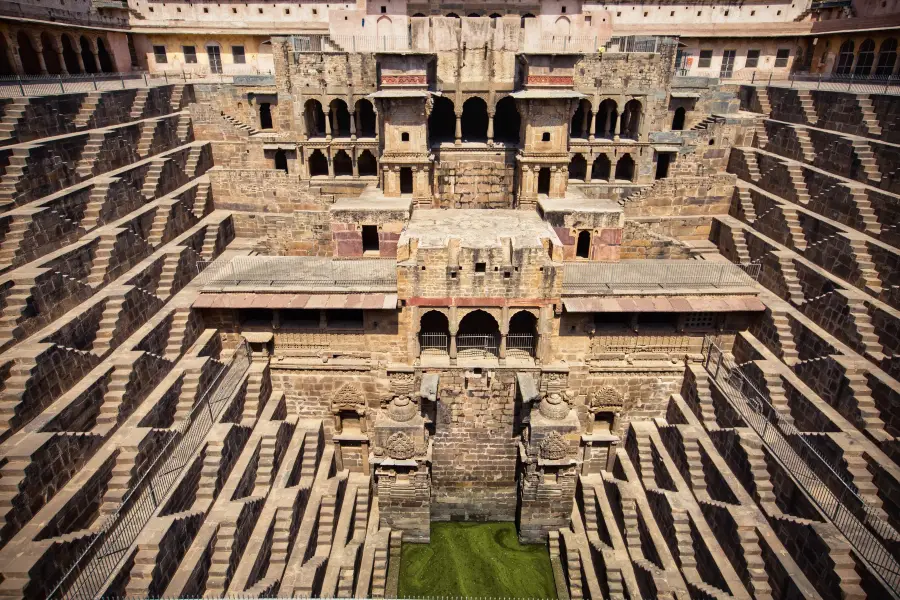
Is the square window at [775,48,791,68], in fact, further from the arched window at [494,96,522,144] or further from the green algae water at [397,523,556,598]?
the green algae water at [397,523,556,598]

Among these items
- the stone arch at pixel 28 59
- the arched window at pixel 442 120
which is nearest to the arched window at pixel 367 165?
the arched window at pixel 442 120

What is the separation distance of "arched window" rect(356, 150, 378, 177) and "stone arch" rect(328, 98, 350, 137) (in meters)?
1.61

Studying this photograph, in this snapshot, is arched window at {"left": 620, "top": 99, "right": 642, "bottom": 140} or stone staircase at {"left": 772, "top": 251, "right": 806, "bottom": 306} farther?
arched window at {"left": 620, "top": 99, "right": 642, "bottom": 140}

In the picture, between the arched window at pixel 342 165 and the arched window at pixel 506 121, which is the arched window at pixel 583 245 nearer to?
the arched window at pixel 506 121

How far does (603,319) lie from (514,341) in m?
3.86

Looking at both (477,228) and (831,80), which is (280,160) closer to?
(477,228)

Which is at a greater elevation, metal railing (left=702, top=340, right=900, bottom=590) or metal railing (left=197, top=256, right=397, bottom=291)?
metal railing (left=197, top=256, right=397, bottom=291)

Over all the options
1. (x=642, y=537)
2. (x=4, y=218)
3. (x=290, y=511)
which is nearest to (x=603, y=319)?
(x=642, y=537)

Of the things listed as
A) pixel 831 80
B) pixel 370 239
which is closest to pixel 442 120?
pixel 370 239

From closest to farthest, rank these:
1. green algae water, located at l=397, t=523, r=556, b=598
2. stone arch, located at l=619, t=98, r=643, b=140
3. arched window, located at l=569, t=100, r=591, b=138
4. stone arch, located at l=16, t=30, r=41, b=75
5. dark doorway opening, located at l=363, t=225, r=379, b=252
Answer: green algae water, located at l=397, t=523, r=556, b=598 → dark doorway opening, located at l=363, t=225, r=379, b=252 → stone arch, located at l=619, t=98, r=643, b=140 → arched window, located at l=569, t=100, r=591, b=138 → stone arch, located at l=16, t=30, r=41, b=75

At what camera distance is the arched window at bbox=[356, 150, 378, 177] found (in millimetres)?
33688

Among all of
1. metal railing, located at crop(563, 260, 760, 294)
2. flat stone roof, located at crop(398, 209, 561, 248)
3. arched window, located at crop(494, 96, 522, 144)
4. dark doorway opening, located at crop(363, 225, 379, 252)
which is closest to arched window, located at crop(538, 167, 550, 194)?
flat stone roof, located at crop(398, 209, 561, 248)

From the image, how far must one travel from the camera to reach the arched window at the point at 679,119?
32519 millimetres

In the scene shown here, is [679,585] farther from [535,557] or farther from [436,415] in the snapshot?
[436,415]
